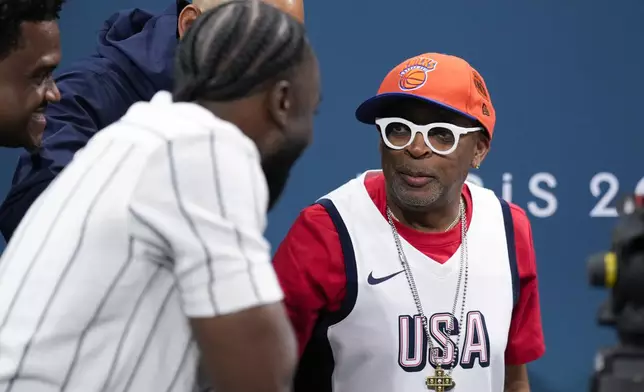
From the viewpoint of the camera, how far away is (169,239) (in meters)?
1.01

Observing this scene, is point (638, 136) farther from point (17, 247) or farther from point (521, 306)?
point (17, 247)

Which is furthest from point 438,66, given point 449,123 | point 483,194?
point 483,194

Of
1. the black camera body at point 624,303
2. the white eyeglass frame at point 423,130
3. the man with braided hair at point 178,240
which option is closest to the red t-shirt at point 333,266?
the white eyeglass frame at point 423,130

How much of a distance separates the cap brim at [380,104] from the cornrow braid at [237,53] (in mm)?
673

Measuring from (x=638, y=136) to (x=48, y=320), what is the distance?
6.32 feet

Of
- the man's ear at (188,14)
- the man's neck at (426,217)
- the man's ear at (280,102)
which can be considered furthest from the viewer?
the man's ear at (188,14)

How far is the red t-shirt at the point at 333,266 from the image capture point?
171 cm

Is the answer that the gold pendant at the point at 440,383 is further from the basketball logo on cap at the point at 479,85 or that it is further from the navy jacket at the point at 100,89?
the navy jacket at the point at 100,89

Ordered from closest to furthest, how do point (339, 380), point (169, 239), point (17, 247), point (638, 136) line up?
point (169, 239), point (17, 247), point (339, 380), point (638, 136)

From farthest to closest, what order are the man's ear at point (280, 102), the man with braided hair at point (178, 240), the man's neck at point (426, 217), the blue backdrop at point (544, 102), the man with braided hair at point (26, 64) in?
the blue backdrop at point (544, 102)
the man's neck at point (426, 217)
the man with braided hair at point (26, 64)
the man's ear at point (280, 102)
the man with braided hair at point (178, 240)

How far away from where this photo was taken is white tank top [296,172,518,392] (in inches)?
68.1

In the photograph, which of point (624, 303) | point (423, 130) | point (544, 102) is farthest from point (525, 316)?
point (544, 102)

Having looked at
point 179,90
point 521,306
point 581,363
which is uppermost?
point 179,90

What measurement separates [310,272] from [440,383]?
10.7 inches
